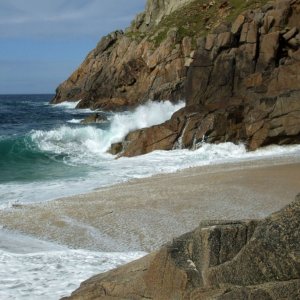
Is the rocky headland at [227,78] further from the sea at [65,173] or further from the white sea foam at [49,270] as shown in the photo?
the white sea foam at [49,270]

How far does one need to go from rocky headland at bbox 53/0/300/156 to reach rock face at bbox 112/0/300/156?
4 centimetres

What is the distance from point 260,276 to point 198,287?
648mm

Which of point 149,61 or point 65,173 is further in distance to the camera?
point 149,61

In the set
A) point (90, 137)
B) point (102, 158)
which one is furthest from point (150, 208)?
point (90, 137)

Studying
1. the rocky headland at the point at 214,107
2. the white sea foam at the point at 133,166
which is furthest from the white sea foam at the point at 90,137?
the rocky headland at the point at 214,107

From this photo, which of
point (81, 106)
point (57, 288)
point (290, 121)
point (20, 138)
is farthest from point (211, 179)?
point (81, 106)

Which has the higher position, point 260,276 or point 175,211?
point 260,276

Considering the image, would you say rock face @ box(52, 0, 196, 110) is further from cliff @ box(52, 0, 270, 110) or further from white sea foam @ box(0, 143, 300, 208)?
white sea foam @ box(0, 143, 300, 208)

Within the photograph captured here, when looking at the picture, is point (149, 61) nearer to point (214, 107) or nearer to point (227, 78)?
point (227, 78)

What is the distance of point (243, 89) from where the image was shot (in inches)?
1014

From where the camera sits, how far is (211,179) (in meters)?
14.5

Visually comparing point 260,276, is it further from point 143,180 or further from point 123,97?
point 123,97

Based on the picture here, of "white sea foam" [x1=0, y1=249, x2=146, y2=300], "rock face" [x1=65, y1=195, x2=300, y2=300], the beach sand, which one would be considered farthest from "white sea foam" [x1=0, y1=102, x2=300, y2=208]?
"rock face" [x1=65, y1=195, x2=300, y2=300]

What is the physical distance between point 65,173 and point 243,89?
1079cm
